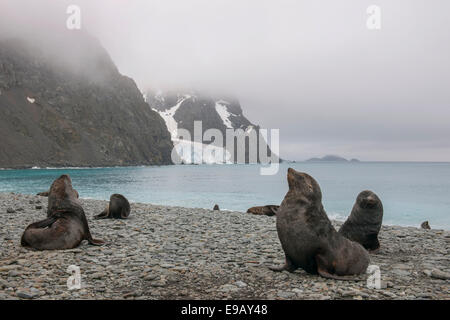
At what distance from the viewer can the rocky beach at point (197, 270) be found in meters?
6.10

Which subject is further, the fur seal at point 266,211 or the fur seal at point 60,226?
the fur seal at point 266,211

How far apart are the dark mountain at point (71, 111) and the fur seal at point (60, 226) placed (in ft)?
389

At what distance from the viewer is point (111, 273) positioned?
7.23 meters

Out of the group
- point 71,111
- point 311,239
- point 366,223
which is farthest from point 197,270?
point 71,111

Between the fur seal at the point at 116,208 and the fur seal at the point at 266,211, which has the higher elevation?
the fur seal at the point at 116,208

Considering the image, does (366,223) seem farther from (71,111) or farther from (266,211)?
(71,111)

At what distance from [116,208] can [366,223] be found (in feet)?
35.6

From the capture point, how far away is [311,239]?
22.3ft

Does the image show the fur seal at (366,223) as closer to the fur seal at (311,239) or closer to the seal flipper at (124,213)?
the fur seal at (311,239)

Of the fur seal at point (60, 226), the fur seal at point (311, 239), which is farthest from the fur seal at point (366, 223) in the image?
the fur seal at point (60, 226)

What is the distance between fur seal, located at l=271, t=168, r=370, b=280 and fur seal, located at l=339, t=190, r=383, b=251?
9.22 feet

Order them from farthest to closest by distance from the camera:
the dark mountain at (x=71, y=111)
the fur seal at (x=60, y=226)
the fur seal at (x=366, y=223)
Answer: the dark mountain at (x=71, y=111)
the fur seal at (x=366, y=223)
the fur seal at (x=60, y=226)
